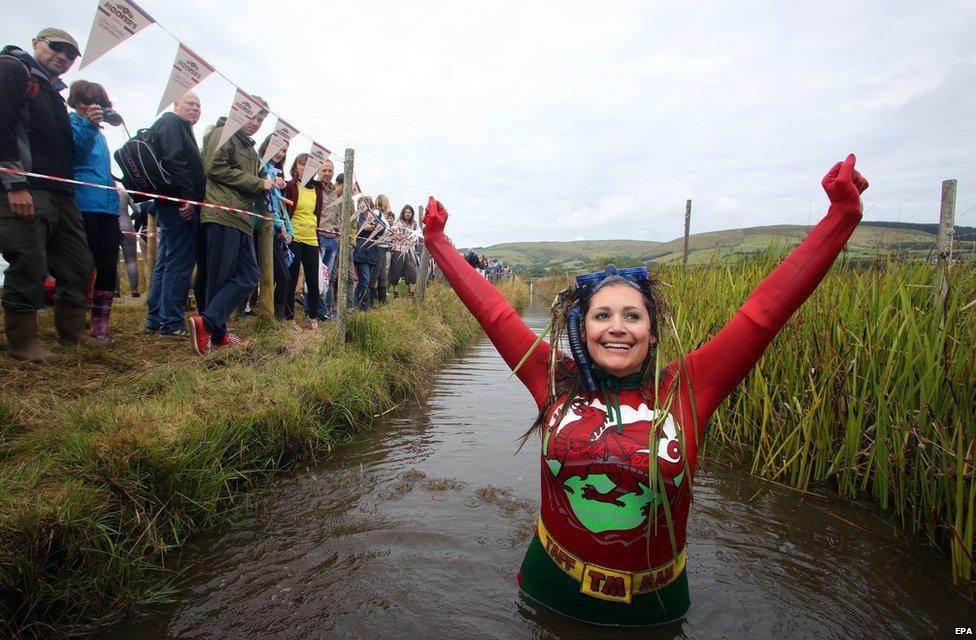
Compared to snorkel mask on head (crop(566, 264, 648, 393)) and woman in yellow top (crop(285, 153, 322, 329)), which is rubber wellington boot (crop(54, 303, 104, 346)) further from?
snorkel mask on head (crop(566, 264, 648, 393))

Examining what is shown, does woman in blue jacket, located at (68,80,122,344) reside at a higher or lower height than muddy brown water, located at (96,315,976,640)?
higher

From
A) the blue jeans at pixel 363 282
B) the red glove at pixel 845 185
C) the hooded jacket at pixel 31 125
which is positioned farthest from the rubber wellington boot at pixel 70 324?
the red glove at pixel 845 185

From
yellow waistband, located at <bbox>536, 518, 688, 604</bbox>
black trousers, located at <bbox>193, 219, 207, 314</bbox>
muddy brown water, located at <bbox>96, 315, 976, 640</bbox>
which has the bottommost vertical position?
muddy brown water, located at <bbox>96, 315, 976, 640</bbox>

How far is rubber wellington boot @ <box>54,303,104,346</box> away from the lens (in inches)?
177

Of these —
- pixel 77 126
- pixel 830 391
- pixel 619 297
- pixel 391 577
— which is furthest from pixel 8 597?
pixel 830 391

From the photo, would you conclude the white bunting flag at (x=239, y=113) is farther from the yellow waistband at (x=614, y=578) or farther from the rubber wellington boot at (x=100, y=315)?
the yellow waistband at (x=614, y=578)

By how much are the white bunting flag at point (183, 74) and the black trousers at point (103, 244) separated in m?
1.20

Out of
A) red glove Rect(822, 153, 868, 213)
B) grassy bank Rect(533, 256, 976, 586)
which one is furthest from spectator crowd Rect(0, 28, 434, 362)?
red glove Rect(822, 153, 868, 213)

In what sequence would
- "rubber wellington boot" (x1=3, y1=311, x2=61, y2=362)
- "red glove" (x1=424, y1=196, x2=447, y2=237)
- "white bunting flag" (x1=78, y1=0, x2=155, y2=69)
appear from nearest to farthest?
"red glove" (x1=424, y1=196, x2=447, y2=237), "white bunting flag" (x1=78, y1=0, x2=155, y2=69), "rubber wellington boot" (x1=3, y1=311, x2=61, y2=362)

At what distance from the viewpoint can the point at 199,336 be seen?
16.3 feet

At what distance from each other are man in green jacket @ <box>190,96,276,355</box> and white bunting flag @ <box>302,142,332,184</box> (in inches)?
41.1

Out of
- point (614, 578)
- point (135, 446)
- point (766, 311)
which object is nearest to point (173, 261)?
point (135, 446)

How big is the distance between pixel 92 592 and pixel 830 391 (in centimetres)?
435

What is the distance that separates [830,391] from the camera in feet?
12.1
